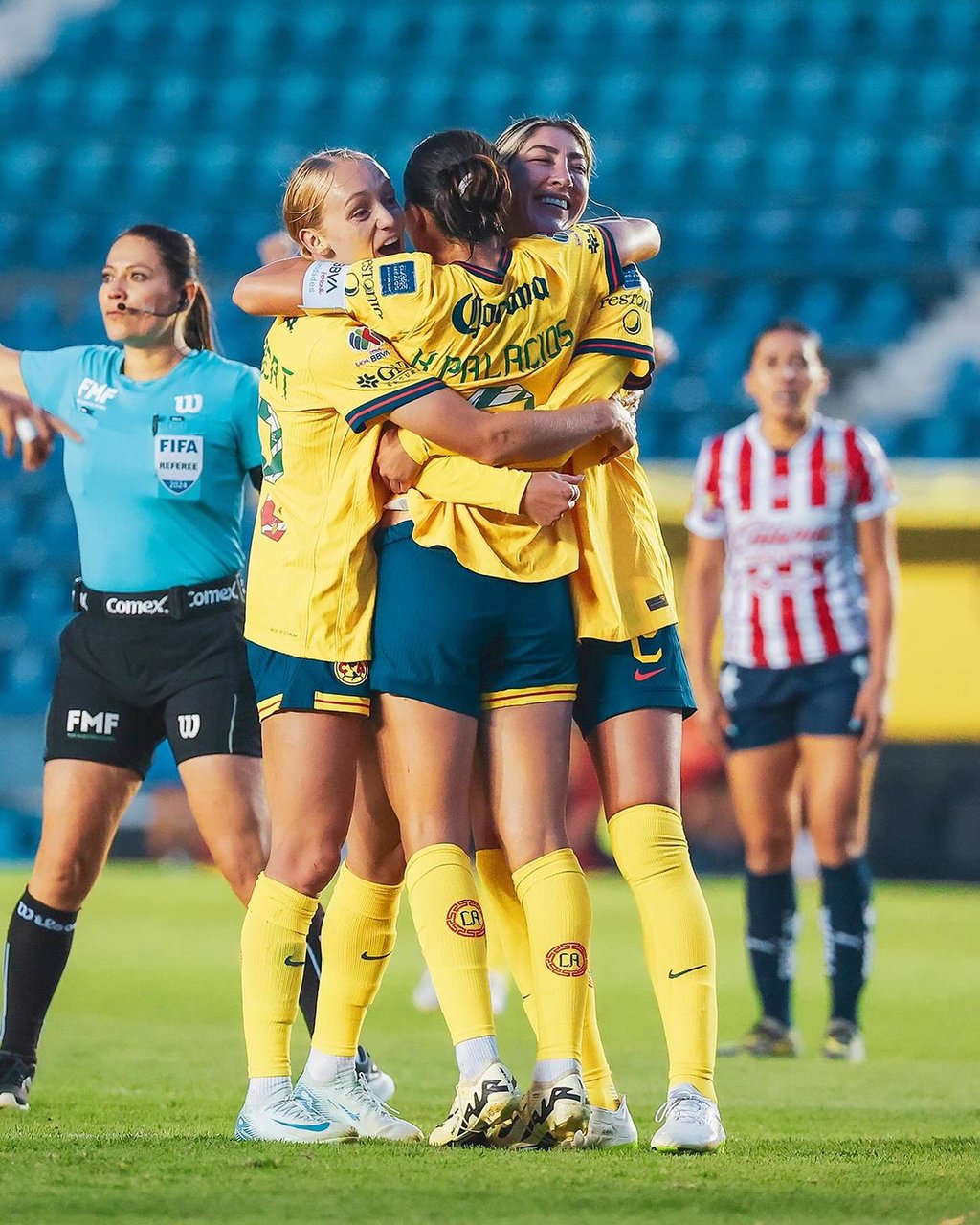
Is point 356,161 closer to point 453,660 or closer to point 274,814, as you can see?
point 453,660

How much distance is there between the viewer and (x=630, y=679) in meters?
3.30

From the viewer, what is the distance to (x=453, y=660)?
3213 mm

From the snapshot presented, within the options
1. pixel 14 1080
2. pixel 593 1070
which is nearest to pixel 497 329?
pixel 593 1070

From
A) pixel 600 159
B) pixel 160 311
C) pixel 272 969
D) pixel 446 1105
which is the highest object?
pixel 600 159

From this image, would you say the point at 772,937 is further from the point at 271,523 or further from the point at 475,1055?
the point at 271,523

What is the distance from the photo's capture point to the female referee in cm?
382

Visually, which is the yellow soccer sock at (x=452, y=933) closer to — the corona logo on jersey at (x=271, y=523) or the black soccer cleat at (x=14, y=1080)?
the corona logo on jersey at (x=271, y=523)

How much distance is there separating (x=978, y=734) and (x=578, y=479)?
264 inches

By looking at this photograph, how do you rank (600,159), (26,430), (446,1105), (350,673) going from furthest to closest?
(600,159) → (446,1105) → (26,430) → (350,673)

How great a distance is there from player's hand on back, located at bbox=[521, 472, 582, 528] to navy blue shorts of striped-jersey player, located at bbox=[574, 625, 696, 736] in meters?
0.28

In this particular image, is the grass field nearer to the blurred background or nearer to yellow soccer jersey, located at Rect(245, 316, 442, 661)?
yellow soccer jersey, located at Rect(245, 316, 442, 661)

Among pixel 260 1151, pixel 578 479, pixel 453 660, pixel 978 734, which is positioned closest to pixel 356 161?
pixel 578 479

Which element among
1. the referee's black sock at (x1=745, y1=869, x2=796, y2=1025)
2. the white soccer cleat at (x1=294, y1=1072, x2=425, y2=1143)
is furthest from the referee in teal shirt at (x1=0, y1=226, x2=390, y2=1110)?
the referee's black sock at (x1=745, y1=869, x2=796, y2=1025)

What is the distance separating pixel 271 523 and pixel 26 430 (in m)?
0.54
